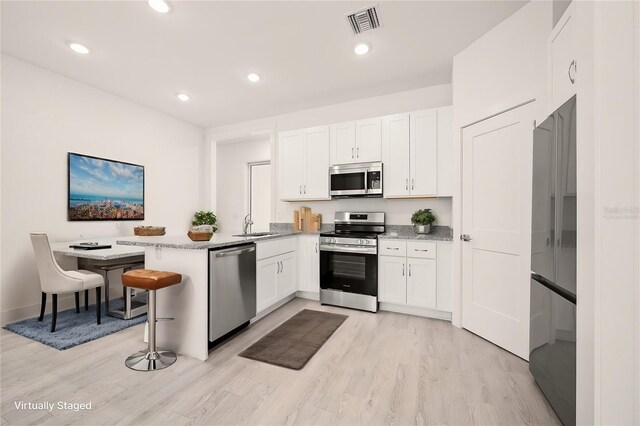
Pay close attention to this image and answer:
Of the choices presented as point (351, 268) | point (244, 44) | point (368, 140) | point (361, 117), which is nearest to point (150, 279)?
point (351, 268)

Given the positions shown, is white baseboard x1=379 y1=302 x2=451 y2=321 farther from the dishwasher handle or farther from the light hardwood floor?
the dishwasher handle

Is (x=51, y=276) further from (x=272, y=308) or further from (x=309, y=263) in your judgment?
(x=309, y=263)

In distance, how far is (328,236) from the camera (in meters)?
3.66

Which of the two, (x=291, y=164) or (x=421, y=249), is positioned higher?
(x=291, y=164)

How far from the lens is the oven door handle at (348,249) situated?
339cm

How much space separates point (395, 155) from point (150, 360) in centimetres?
334

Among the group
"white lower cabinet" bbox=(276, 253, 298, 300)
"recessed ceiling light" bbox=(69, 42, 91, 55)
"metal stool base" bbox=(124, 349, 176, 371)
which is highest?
"recessed ceiling light" bbox=(69, 42, 91, 55)

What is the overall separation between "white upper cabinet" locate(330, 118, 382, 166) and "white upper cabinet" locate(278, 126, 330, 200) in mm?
143

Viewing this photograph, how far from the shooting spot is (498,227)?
2.48 meters

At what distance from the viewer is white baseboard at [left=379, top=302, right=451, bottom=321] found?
3146 mm

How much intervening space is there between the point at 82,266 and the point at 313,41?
147 inches

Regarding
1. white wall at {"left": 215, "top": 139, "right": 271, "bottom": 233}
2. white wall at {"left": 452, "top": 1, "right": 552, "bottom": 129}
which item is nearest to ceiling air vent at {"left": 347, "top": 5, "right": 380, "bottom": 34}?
white wall at {"left": 452, "top": 1, "right": 552, "bottom": 129}

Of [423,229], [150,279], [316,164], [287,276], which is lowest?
[287,276]

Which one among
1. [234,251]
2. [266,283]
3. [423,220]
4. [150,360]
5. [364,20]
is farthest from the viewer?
[423,220]
